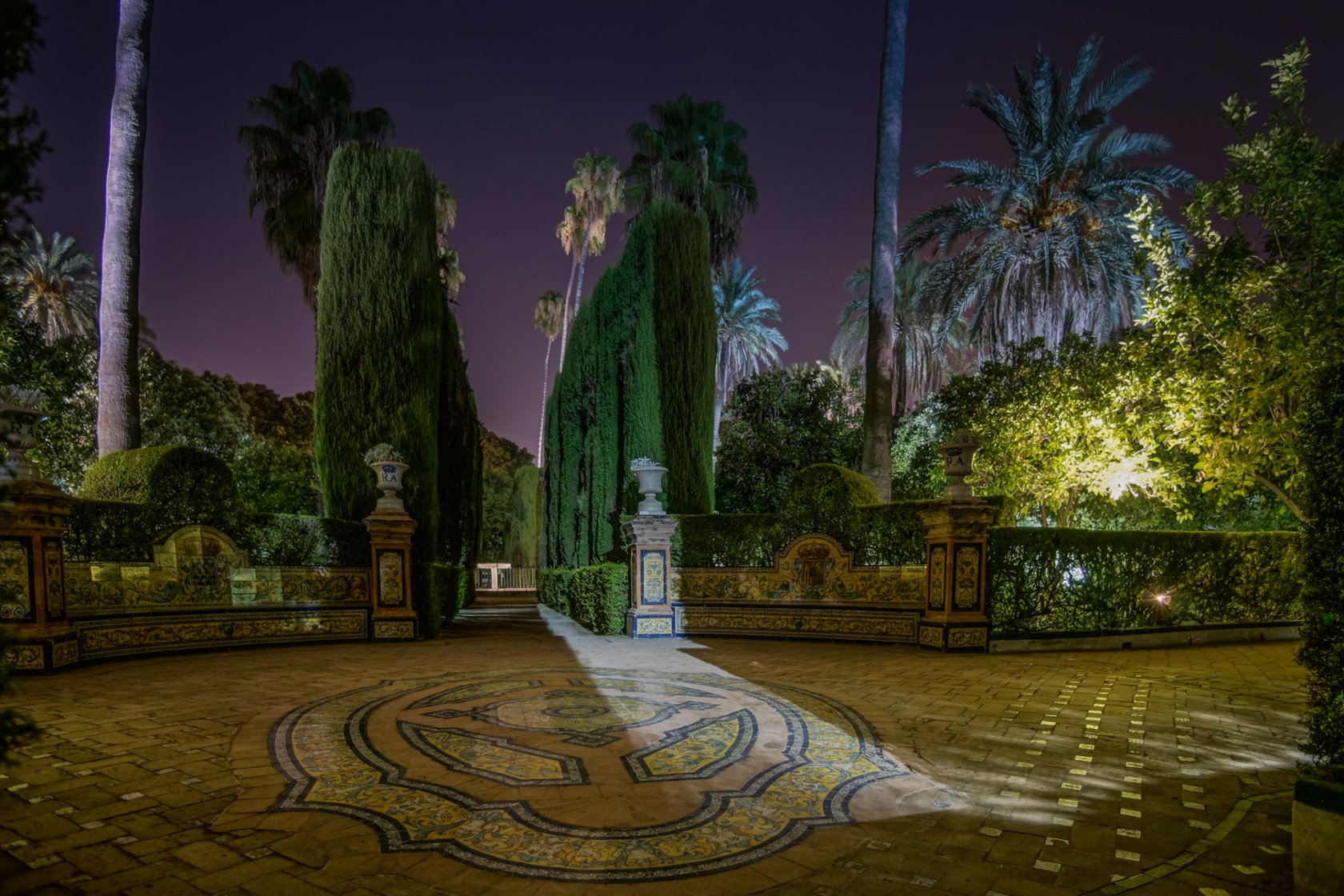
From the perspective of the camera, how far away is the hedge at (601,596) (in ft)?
33.7

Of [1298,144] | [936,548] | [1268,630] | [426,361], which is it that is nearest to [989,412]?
[1268,630]

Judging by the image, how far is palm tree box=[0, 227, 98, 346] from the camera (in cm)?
2455

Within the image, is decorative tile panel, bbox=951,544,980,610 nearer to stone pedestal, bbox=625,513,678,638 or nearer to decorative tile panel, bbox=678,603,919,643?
decorative tile panel, bbox=678,603,919,643

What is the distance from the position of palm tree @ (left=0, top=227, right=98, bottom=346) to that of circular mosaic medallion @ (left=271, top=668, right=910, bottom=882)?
2935 centimetres

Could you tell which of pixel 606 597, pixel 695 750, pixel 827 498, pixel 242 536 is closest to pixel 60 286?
pixel 242 536

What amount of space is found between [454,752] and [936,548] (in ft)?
22.3

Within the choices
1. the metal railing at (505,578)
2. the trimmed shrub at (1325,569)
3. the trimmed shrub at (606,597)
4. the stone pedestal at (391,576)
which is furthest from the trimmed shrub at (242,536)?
the metal railing at (505,578)

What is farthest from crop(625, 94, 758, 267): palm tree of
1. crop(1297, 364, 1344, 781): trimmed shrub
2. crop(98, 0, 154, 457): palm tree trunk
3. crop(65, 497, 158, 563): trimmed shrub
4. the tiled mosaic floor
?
crop(1297, 364, 1344, 781): trimmed shrub

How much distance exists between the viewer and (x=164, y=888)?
242cm

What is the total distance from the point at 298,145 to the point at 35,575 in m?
14.1

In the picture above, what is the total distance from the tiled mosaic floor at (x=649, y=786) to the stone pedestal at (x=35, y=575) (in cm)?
54

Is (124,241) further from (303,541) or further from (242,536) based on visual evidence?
(303,541)

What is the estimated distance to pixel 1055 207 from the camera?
60.2ft

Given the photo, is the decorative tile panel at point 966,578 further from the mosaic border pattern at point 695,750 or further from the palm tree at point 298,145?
the palm tree at point 298,145
